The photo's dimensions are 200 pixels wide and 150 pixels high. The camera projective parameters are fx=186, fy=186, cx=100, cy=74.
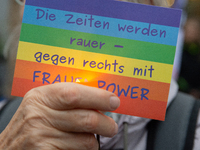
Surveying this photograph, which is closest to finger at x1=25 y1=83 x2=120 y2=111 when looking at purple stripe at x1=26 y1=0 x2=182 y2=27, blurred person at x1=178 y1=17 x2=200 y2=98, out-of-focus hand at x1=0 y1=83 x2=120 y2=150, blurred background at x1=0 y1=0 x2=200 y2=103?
out-of-focus hand at x1=0 y1=83 x2=120 y2=150

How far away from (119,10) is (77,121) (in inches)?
13.9

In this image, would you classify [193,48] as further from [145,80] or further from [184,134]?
[145,80]

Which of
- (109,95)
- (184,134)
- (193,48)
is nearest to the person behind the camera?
(109,95)

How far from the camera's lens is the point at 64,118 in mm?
492

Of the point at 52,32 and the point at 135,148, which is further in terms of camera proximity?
the point at 135,148

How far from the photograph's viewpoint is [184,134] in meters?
0.72

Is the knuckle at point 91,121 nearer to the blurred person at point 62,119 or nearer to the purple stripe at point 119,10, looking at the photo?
the blurred person at point 62,119

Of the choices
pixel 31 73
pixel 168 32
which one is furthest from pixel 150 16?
pixel 31 73

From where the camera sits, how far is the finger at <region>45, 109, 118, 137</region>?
49 cm

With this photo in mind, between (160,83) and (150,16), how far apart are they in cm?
21

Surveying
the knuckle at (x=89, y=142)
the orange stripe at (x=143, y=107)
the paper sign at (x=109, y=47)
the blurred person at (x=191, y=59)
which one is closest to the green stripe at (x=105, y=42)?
the paper sign at (x=109, y=47)

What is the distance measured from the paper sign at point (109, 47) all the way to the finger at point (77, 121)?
10 cm

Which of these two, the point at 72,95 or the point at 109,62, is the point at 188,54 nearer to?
the point at 109,62

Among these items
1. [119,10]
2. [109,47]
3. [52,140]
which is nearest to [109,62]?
[109,47]
